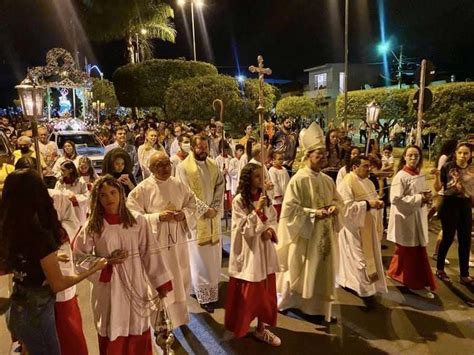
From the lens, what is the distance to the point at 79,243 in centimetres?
352

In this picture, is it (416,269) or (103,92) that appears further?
(103,92)

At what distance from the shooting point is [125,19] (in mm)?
28000

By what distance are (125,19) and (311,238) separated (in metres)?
26.3

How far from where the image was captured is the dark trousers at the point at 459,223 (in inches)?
235

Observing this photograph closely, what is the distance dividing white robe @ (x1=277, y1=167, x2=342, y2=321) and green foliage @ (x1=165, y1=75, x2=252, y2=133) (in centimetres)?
1887

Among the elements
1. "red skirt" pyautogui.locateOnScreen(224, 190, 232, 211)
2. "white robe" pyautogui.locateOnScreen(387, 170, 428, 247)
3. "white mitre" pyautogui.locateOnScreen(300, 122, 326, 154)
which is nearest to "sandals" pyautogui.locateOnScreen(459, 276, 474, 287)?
"white robe" pyautogui.locateOnScreen(387, 170, 428, 247)

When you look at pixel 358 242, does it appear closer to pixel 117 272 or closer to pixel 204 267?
pixel 204 267

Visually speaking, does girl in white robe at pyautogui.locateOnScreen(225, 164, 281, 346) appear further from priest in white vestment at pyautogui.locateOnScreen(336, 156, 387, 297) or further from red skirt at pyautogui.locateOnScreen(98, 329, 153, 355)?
priest in white vestment at pyautogui.locateOnScreen(336, 156, 387, 297)

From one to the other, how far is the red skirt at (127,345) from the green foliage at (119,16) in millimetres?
26746

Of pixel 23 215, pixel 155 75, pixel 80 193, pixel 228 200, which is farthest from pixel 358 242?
pixel 155 75

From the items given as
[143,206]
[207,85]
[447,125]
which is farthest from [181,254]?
[207,85]

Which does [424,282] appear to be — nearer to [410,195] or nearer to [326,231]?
[410,195]

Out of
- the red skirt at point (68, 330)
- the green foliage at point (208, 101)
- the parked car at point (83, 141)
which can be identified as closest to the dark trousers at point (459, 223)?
the red skirt at point (68, 330)

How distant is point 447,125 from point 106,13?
68.6 feet
